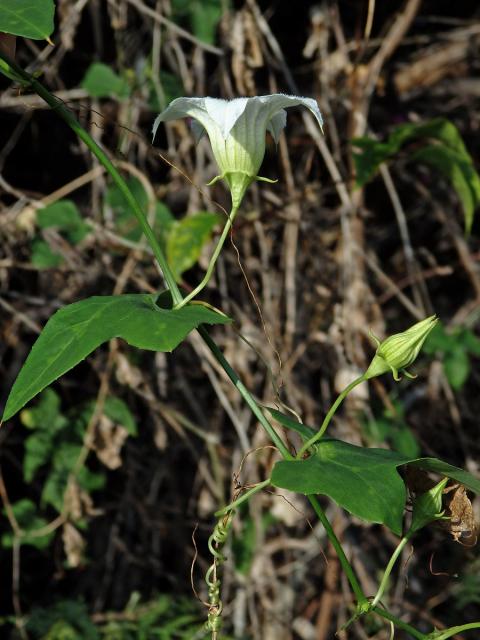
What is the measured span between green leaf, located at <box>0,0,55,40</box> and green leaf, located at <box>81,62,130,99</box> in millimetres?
995

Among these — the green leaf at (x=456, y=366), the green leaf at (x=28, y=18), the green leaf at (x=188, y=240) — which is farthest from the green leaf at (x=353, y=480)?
the green leaf at (x=456, y=366)

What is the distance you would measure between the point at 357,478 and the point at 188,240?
0.99 m

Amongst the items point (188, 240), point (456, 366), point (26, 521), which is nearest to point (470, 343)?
point (456, 366)

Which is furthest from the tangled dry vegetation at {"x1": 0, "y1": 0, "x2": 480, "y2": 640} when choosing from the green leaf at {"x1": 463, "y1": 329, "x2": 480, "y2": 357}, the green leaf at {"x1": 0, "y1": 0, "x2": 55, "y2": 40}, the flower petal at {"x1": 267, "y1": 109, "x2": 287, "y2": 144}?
the green leaf at {"x1": 0, "y1": 0, "x2": 55, "y2": 40}

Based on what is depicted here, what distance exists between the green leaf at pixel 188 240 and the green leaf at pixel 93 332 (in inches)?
33.2

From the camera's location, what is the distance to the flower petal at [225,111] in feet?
2.36

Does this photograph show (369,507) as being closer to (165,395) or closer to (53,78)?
(165,395)

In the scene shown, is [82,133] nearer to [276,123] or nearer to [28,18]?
[28,18]

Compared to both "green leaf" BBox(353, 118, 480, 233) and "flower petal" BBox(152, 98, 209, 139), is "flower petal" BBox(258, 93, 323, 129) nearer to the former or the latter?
"flower petal" BBox(152, 98, 209, 139)

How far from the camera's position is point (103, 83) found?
170cm

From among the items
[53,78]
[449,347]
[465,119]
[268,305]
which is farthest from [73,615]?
[465,119]

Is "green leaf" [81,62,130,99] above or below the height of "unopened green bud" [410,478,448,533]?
above

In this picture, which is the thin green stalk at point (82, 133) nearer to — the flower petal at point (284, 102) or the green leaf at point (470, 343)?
the flower petal at point (284, 102)

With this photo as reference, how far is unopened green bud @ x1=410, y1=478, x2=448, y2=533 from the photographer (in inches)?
29.4
